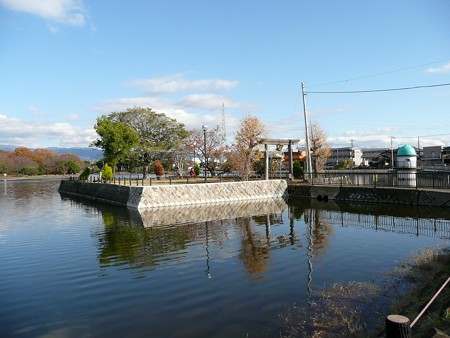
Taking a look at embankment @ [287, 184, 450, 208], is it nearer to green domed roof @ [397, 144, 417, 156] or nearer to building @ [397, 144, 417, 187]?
building @ [397, 144, 417, 187]

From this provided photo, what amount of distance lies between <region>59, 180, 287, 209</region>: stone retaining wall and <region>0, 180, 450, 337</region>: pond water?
5.59m

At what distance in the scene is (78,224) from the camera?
2000cm

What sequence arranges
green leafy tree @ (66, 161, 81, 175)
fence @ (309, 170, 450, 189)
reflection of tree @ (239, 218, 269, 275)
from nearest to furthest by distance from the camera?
reflection of tree @ (239, 218, 269, 275) → fence @ (309, 170, 450, 189) → green leafy tree @ (66, 161, 81, 175)

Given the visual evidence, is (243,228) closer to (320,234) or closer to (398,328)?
(320,234)

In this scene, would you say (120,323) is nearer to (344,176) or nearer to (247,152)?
(344,176)

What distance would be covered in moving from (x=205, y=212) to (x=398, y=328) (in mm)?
19408

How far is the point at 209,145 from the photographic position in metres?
47.8

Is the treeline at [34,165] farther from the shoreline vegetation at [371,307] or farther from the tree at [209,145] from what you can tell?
the shoreline vegetation at [371,307]

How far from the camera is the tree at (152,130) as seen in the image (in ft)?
164

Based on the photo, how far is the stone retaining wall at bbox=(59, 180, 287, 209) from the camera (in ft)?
84.3

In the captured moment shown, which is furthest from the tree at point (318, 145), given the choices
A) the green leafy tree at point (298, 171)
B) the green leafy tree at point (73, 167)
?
the green leafy tree at point (73, 167)

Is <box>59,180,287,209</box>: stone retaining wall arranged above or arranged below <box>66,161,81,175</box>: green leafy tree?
below

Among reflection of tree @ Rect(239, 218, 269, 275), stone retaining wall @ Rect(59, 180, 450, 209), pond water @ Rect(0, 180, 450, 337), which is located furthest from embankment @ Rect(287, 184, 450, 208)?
reflection of tree @ Rect(239, 218, 269, 275)

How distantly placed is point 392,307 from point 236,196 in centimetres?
2204
